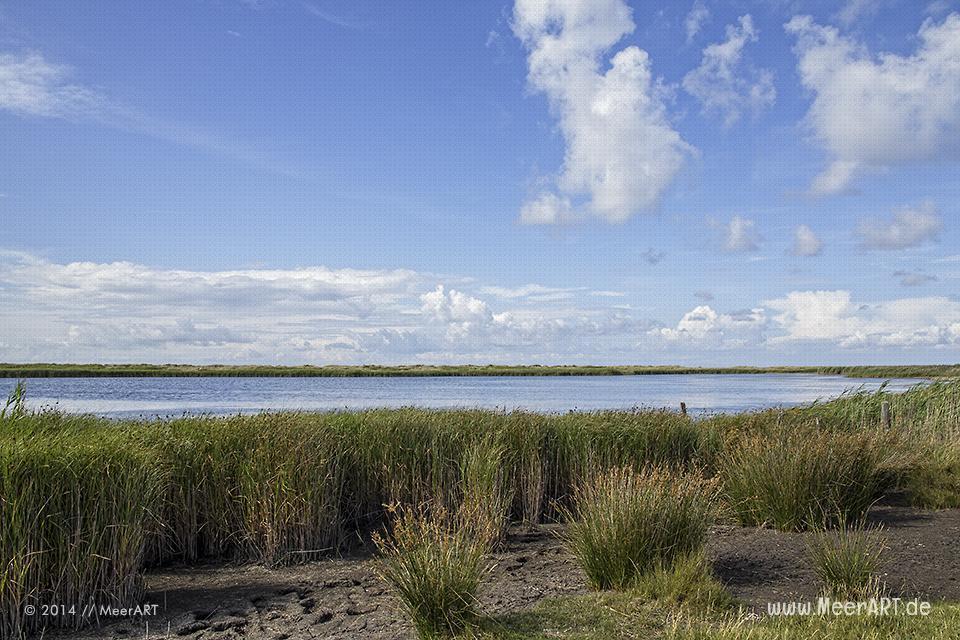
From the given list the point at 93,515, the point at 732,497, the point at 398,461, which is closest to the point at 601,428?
the point at 732,497

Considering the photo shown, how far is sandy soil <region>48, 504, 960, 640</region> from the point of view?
6043 millimetres

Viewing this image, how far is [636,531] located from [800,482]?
3.32 metres

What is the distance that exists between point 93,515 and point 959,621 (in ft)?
22.8

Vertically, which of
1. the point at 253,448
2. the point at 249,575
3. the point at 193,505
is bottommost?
the point at 249,575

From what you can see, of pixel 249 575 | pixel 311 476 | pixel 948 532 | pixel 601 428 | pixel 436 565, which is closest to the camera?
pixel 436 565

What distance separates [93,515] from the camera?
618 cm

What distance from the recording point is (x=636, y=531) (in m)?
6.41

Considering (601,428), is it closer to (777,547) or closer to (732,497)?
(732,497)

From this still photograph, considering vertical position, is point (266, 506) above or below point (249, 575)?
above

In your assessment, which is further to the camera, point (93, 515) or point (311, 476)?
point (311, 476)

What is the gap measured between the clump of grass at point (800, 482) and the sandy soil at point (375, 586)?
0.36 m

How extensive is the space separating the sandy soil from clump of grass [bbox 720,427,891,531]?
358mm

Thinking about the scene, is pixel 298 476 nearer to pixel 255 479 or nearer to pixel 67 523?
pixel 255 479

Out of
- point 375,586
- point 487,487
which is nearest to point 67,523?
point 375,586
